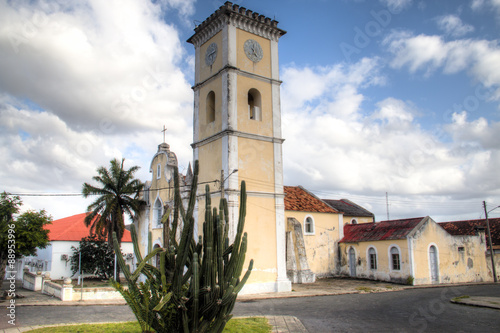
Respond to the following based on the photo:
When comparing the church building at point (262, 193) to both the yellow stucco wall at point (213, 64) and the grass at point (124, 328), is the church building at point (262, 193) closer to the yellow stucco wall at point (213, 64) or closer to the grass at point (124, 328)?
the yellow stucco wall at point (213, 64)

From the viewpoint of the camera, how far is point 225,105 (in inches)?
801

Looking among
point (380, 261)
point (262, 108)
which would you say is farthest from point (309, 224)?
point (262, 108)

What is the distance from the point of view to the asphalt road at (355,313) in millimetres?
11320

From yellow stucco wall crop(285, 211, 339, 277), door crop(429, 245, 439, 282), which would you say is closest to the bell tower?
yellow stucco wall crop(285, 211, 339, 277)

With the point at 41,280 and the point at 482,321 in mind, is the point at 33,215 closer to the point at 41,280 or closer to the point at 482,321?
the point at 41,280

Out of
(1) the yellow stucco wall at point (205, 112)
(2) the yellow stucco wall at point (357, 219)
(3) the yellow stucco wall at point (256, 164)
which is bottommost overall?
(2) the yellow stucco wall at point (357, 219)

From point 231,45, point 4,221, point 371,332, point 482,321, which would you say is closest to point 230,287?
point 371,332

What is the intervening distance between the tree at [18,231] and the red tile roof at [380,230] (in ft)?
63.6

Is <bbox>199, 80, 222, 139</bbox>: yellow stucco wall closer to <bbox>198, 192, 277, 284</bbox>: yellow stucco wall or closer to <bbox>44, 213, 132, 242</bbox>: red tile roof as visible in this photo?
<bbox>198, 192, 277, 284</bbox>: yellow stucco wall

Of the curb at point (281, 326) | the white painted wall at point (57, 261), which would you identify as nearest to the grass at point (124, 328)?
the curb at point (281, 326)

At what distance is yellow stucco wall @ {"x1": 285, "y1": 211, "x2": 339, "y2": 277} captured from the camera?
27.0m

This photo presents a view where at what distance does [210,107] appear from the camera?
22688mm

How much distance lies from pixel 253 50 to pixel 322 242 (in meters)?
14.2

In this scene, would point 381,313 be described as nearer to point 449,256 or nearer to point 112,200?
point 449,256
